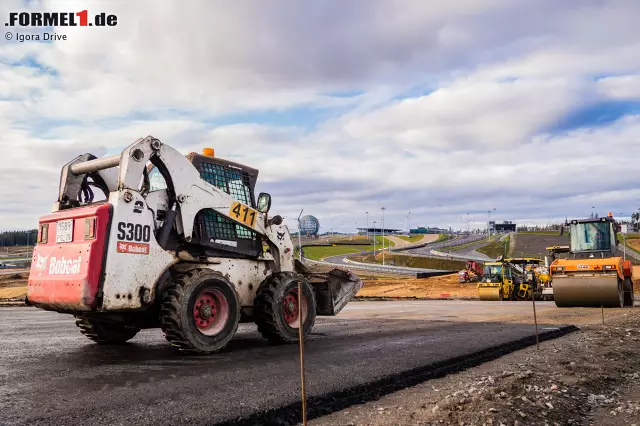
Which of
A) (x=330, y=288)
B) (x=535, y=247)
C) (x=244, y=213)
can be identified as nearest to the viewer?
(x=244, y=213)

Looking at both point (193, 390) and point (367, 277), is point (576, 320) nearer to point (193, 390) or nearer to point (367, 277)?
point (193, 390)

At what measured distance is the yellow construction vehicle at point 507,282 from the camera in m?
28.0

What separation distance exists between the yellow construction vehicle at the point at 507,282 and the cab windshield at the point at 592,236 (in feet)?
25.1

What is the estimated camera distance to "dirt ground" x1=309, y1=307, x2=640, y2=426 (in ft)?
16.3

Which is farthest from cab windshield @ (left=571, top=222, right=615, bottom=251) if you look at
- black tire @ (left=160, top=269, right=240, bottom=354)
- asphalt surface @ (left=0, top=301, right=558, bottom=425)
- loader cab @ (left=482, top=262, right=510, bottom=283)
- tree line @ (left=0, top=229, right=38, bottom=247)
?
tree line @ (left=0, top=229, right=38, bottom=247)

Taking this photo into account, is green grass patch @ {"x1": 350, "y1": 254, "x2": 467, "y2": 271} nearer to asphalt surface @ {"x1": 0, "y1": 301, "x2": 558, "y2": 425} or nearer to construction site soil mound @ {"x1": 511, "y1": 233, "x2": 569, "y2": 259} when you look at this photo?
construction site soil mound @ {"x1": 511, "y1": 233, "x2": 569, "y2": 259}

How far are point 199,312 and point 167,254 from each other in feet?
2.99

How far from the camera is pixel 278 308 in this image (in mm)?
8680

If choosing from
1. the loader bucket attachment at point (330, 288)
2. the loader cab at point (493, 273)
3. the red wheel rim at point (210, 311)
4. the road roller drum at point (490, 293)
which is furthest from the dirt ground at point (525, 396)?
the loader cab at point (493, 273)

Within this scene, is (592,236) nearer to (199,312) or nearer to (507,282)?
(507,282)

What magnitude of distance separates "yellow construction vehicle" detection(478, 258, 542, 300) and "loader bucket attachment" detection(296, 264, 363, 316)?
19.5 meters

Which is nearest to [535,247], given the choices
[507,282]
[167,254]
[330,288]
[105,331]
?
[507,282]

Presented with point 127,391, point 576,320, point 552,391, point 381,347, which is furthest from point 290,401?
point 576,320

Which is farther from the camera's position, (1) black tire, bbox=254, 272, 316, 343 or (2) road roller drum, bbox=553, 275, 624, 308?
(2) road roller drum, bbox=553, 275, 624, 308
